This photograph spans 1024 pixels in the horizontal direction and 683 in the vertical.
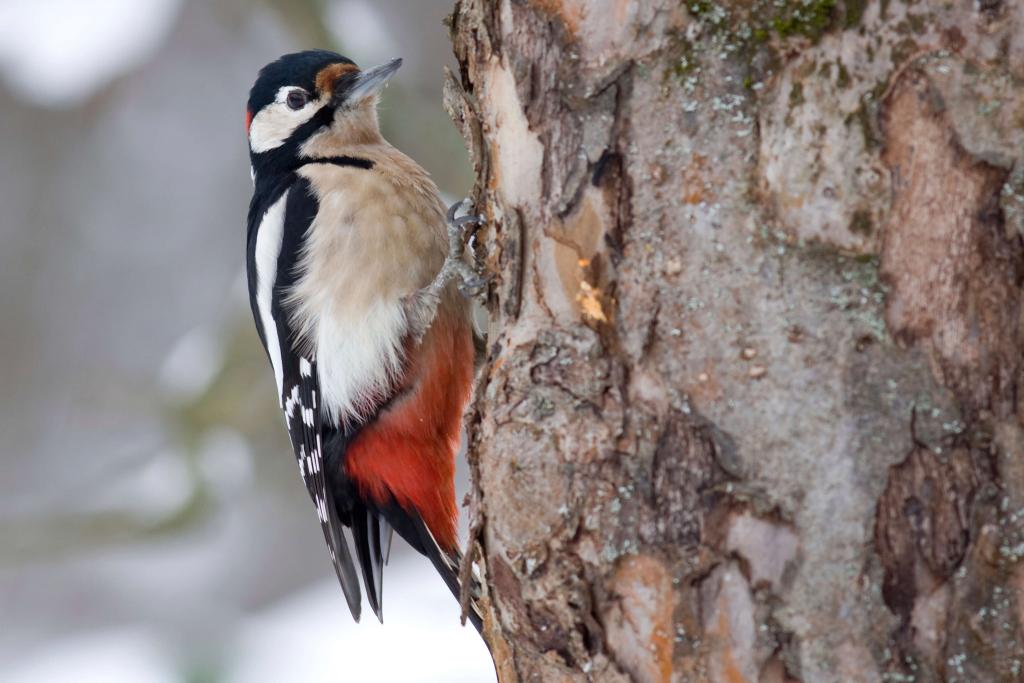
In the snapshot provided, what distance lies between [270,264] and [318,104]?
0.48 meters

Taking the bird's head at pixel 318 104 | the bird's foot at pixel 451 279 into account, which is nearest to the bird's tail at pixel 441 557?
the bird's foot at pixel 451 279

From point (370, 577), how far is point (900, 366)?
1.69 meters

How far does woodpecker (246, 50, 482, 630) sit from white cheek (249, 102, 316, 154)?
0.17 m

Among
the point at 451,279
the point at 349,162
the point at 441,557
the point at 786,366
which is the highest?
the point at 349,162

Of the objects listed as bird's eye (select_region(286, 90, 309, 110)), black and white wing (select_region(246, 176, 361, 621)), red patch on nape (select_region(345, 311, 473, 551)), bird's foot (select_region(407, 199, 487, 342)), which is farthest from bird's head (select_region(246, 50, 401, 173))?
red patch on nape (select_region(345, 311, 473, 551))

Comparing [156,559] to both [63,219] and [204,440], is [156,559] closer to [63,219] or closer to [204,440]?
[204,440]

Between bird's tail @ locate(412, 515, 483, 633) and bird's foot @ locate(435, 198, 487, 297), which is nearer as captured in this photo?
bird's foot @ locate(435, 198, 487, 297)

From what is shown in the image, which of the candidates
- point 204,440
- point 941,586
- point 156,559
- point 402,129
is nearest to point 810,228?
point 941,586

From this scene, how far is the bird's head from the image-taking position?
3010mm

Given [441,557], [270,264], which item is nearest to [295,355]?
[270,264]

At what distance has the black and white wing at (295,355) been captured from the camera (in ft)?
9.12

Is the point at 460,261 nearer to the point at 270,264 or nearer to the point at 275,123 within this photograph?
the point at 270,264

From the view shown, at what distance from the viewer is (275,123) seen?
315 centimetres

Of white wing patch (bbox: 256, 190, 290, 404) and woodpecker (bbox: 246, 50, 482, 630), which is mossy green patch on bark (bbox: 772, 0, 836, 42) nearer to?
woodpecker (bbox: 246, 50, 482, 630)
